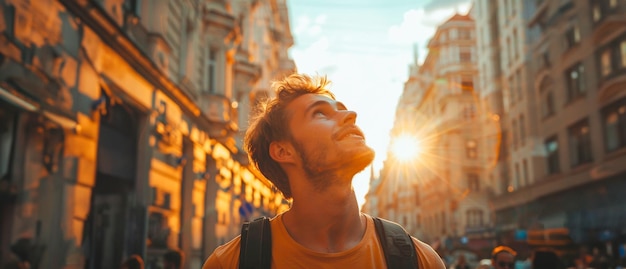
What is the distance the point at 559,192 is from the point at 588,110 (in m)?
4.83

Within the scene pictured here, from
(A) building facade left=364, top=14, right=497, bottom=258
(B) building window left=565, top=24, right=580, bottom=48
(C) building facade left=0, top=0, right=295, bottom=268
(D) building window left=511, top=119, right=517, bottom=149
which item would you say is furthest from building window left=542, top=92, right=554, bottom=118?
(A) building facade left=364, top=14, right=497, bottom=258

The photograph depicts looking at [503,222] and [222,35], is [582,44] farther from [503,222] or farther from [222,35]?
→ [503,222]

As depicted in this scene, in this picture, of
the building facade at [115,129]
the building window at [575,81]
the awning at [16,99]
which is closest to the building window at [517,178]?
the building window at [575,81]

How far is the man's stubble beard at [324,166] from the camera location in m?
2.10

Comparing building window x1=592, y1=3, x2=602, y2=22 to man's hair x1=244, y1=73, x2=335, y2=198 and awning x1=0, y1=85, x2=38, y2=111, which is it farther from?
man's hair x1=244, y1=73, x2=335, y2=198

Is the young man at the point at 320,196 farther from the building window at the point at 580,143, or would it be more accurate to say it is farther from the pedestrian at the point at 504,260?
the building window at the point at 580,143

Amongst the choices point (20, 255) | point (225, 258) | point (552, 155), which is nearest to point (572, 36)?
point (552, 155)

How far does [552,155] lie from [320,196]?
25129mm

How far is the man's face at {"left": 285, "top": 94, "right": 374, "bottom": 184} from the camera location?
2100 millimetres

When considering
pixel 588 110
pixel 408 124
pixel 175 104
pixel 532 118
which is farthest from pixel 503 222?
pixel 408 124

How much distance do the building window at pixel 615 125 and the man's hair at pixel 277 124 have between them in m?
18.4

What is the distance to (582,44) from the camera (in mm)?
20547

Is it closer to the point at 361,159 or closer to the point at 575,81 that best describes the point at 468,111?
the point at 575,81

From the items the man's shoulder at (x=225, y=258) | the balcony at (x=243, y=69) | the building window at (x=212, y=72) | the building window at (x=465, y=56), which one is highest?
the building window at (x=465, y=56)
